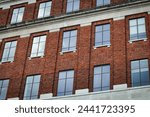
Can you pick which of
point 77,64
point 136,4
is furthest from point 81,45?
point 136,4

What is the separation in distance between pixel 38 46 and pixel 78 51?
12.5 feet

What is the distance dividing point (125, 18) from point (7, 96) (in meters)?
10.9

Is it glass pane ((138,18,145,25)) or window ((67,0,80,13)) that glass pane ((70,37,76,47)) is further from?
glass pane ((138,18,145,25))

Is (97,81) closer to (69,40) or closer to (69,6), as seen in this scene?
(69,40)

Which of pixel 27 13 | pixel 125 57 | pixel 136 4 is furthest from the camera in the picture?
pixel 27 13

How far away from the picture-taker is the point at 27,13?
30953 millimetres

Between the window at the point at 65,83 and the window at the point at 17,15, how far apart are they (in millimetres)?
7824

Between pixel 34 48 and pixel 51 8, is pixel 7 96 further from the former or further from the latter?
pixel 51 8

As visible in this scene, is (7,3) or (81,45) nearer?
(81,45)

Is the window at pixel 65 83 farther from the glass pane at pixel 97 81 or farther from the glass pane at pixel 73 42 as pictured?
the glass pane at pixel 73 42

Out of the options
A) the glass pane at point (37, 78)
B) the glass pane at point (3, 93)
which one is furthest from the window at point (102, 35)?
the glass pane at point (3, 93)

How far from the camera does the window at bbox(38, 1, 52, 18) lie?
30214 mm

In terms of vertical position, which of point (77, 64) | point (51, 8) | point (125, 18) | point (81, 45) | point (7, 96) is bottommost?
point (7, 96)

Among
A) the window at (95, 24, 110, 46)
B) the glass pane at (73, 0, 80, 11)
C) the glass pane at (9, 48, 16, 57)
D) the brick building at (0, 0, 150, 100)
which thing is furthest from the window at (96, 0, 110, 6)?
the glass pane at (9, 48, 16, 57)
